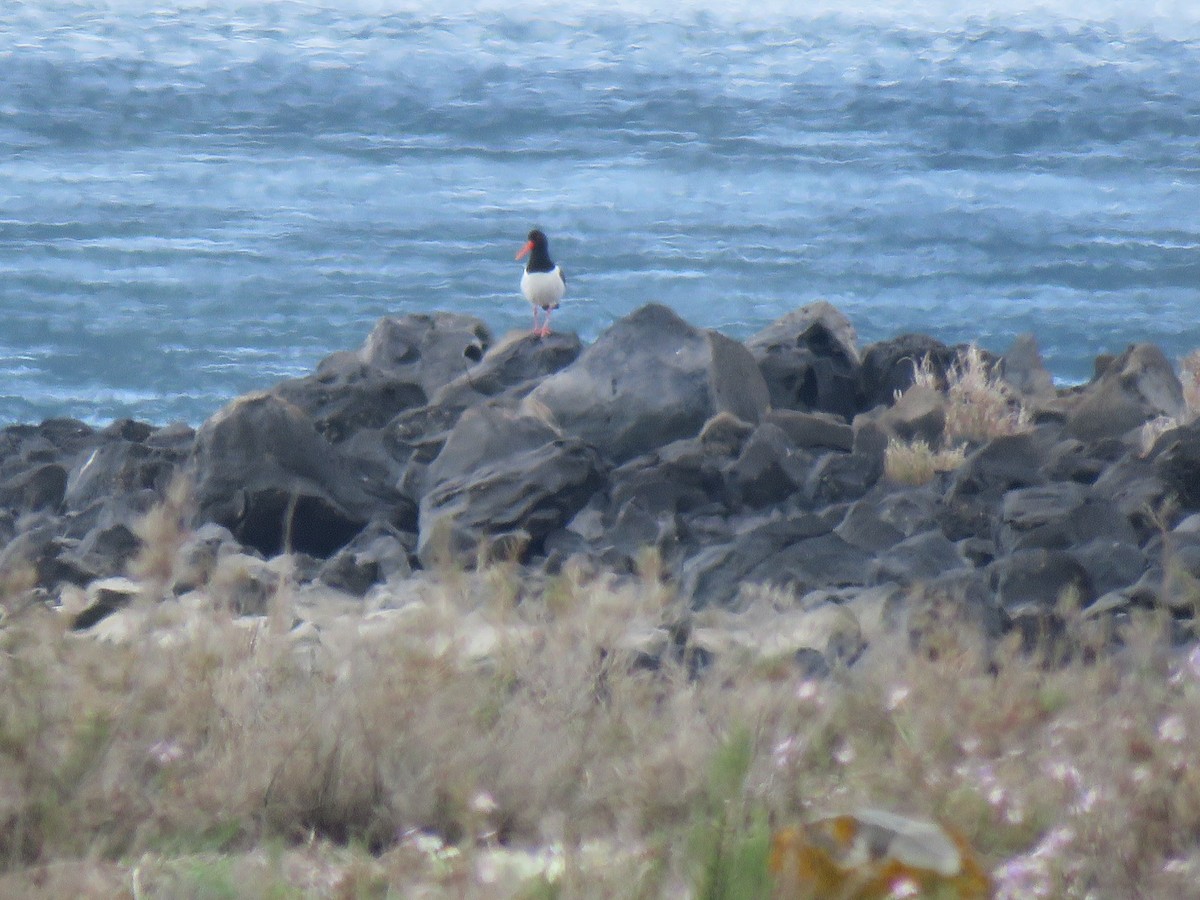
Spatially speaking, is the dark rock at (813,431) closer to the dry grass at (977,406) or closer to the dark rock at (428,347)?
the dry grass at (977,406)

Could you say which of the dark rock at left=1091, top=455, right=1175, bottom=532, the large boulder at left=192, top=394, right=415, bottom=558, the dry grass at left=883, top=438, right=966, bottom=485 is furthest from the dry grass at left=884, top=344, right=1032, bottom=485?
the large boulder at left=192, top=394, right=415, bottom=558

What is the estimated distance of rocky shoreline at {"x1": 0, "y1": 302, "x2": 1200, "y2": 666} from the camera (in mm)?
6887

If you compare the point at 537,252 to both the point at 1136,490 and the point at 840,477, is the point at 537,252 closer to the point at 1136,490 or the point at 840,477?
the point at 840,477

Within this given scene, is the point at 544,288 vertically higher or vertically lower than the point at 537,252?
lower

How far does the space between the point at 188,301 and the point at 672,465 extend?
88.3 feet

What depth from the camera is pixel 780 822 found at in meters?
3.91

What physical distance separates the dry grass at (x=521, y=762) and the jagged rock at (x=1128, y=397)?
4247mm

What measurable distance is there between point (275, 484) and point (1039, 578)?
3.97 m

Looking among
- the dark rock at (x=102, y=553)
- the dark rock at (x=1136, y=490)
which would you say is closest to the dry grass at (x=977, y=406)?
the dark rock at (x=1136, y=490)

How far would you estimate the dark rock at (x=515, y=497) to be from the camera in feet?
25.9

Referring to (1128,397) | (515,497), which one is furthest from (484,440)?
(1128,397)

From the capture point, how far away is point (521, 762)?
13.7ft

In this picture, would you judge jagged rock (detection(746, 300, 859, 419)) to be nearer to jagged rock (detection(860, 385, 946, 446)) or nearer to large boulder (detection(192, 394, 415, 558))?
jagged rock (detection(860, 385, 946, 446))

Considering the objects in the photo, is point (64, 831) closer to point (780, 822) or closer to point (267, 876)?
point (267, 876)
